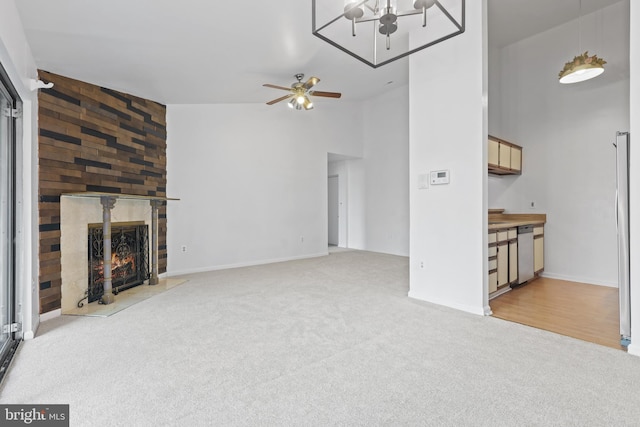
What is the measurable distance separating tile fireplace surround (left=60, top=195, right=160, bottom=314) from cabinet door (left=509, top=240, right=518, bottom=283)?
208 inches

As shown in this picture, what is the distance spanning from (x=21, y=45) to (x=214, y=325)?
296 cm

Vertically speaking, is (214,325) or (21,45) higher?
(21,45)

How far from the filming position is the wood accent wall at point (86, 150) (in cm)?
316

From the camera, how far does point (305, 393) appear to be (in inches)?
72.4

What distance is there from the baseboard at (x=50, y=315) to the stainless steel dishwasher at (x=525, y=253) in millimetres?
5644

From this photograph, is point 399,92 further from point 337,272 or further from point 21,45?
point 21,45

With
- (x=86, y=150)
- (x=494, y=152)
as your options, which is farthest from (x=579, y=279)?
(x=86, y=150)

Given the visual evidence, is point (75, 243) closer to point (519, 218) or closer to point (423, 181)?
point (423, 181)

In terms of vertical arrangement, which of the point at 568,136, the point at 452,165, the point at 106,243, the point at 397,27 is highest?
the point at 397,27

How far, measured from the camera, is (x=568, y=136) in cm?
466

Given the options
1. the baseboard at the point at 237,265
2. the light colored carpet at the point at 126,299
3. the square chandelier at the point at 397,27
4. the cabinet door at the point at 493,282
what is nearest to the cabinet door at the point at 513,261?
the cabinet door at the point at 493,282

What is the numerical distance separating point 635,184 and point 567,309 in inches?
64.3

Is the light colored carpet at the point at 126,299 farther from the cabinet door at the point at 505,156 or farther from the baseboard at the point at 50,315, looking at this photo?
the cabinet door at the point at 505,156

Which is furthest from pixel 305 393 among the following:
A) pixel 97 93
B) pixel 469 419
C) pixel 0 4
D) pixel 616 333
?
pixel 97 93
